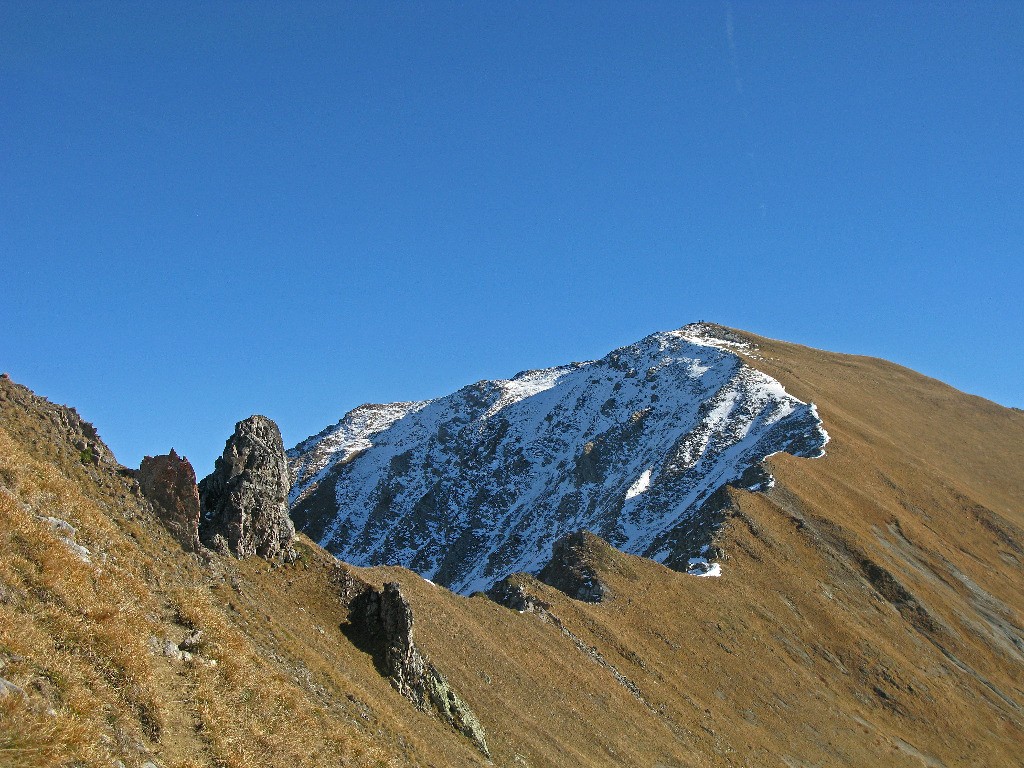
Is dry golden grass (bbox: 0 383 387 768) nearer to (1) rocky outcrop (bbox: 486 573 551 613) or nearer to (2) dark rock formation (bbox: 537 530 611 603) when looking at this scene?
(1) rocky outcrop (bbox: 486 573 551 613)

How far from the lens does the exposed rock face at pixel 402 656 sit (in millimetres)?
26531

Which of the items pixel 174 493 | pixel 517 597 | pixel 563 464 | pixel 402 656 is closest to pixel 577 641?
pixel 517 597

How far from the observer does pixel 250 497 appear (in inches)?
1111

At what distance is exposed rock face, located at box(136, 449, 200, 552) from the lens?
72.5 feet

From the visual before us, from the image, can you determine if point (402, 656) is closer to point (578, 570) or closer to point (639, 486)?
point (578, 570)

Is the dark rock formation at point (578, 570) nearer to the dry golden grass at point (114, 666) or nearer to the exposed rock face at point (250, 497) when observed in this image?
the exposed rock face at point (250, 497)

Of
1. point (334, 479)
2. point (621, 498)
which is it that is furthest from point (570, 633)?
point (334, 479)

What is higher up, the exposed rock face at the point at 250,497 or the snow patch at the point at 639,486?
the snow patch at the point at 639,486

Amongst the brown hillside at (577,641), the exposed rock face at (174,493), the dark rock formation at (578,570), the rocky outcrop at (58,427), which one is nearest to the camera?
the brown hillside at (577,641)

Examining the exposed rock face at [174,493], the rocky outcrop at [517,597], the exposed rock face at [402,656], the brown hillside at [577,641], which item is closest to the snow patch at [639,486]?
the brown hillside at [577,641]

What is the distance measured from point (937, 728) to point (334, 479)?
448ft

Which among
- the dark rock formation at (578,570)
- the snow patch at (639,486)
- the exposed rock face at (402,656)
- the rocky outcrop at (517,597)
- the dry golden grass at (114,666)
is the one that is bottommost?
the dry golden grass at (114,666)

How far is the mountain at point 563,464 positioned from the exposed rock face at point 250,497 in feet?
141

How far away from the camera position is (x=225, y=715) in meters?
12.9
